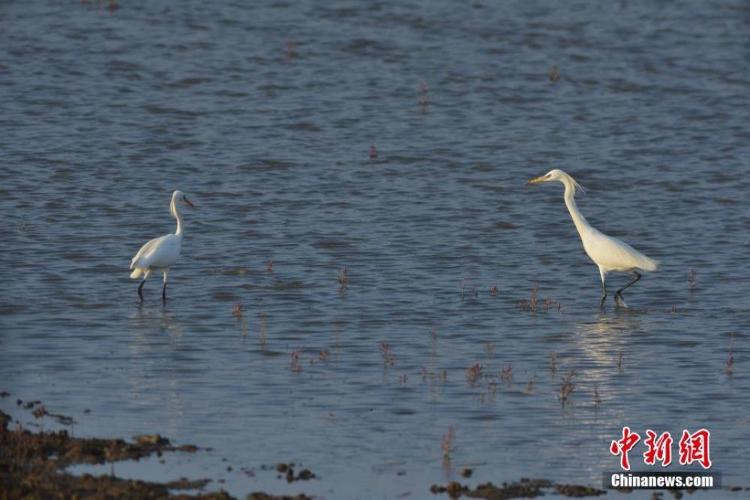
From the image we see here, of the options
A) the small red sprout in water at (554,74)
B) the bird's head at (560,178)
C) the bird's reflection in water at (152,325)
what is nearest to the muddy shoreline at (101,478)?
the bird's reflection in water at (152,325)

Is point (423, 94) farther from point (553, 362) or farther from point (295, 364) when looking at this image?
point (295, 364)

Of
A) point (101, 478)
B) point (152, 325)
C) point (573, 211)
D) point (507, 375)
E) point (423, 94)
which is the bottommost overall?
point (101, 478)

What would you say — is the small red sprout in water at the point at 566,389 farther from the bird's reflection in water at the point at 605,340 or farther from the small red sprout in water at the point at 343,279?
the small red sprout in water at the point at 343,279

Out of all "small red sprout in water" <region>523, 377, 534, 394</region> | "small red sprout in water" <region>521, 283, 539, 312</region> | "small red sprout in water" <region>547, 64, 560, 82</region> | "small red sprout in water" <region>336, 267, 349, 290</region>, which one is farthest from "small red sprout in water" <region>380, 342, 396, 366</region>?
"small red sprout in water" <region>547, 64, 560, 82</region>

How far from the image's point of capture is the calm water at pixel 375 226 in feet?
34.3

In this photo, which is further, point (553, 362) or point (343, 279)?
point (343, 279)

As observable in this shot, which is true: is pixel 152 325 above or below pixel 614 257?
below

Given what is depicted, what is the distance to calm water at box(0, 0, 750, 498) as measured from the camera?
10461mm

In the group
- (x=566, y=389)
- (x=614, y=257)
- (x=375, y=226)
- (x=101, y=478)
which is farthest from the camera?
(x=375, y=226)

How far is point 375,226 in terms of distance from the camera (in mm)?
18562

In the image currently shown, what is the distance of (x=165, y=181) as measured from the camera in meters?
20.7

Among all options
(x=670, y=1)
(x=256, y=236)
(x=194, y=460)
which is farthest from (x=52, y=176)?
(x=670, y=1)

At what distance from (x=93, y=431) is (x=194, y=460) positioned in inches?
35.2

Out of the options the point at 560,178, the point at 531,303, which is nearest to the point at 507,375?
the point at 531,303
